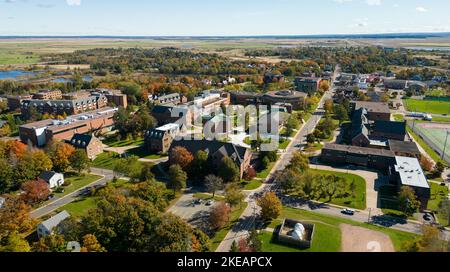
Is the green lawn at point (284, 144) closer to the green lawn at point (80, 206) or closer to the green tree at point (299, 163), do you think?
the green tree at point (299, 163)

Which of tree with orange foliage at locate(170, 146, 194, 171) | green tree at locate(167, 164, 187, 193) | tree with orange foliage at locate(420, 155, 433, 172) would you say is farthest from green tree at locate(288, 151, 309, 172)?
tree with orange foliage at locate(420, 155, 433, 172)

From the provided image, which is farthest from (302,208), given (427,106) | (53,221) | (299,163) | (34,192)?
(427,106)

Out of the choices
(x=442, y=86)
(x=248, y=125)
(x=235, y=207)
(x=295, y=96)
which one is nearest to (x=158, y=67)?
(x=295, y=96)

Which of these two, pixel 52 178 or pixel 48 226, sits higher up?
pixel 52 178

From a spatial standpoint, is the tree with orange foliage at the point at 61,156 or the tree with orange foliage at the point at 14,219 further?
the tree with orange foliage at the point at 61,156

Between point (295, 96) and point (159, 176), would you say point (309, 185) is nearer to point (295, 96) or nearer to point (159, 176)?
point (159, 176)

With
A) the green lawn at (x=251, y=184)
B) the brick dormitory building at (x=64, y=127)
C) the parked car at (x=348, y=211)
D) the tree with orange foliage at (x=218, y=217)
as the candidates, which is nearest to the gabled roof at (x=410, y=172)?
the parked car at (x=348, y=211)

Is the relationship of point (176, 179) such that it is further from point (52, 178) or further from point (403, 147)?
point (403, 147)

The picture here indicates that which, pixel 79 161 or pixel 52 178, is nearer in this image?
pixel 52 178
